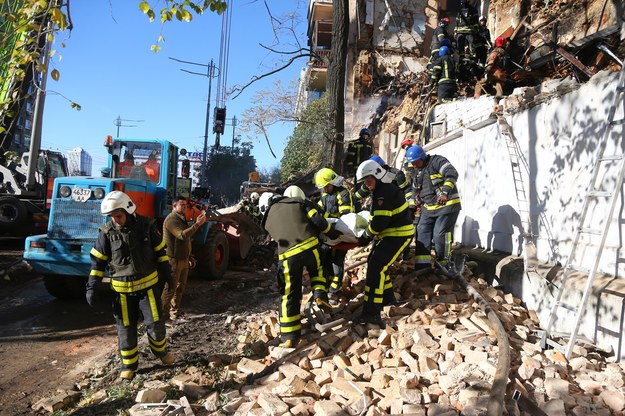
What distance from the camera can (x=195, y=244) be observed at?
25.4 feet

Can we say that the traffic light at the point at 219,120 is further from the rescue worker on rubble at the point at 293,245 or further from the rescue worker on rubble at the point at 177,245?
the rescue worker on rubble at the point at 293,245

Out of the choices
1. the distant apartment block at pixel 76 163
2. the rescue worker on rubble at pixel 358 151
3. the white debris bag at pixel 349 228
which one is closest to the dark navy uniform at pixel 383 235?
the white debris bag at pixel 349 228

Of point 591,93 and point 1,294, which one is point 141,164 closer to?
point 1,294

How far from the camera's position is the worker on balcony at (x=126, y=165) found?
7.52 m

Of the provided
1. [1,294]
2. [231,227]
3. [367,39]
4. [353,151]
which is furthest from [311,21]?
[1,294]

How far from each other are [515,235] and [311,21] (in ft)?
68.1

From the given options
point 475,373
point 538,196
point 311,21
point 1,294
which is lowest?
point 1,294

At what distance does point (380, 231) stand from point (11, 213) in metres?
9.63

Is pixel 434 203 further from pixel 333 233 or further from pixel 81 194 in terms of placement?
pixel 81 194

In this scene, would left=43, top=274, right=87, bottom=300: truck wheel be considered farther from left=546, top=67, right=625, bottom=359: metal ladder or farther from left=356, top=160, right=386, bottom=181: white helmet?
left=546, top=67, right=625, bottom=359: metal ladder

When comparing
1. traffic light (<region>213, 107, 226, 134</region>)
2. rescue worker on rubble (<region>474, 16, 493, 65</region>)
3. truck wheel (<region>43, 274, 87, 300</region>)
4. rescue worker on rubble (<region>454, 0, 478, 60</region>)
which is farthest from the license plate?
traffic light (<region>213, 107, 226, 134</region>)

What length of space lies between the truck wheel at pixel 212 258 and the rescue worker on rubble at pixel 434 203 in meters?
3.63

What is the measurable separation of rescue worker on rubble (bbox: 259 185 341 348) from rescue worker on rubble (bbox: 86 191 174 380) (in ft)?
4.02

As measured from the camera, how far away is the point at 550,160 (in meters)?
5.22
